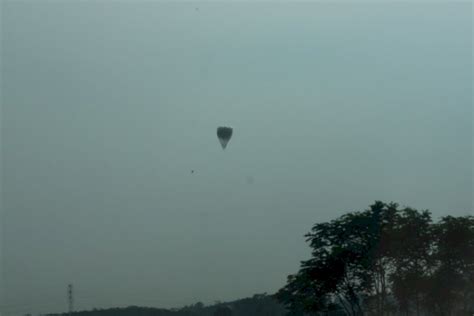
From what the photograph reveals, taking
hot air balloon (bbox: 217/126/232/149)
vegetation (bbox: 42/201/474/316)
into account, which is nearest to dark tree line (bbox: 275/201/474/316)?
vegetation (bbox: 42/201/474/316)

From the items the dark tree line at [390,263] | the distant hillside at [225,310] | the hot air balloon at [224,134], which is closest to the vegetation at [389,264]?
the dark tree line at [390,263]

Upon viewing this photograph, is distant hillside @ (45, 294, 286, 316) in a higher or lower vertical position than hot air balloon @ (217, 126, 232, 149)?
lower

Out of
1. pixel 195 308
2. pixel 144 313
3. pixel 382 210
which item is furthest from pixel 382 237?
pixel 195 308

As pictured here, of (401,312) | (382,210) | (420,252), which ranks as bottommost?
(401,312)

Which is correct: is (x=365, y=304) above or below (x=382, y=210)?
below

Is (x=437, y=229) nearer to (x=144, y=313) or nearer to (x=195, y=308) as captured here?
(x=144, y=313)

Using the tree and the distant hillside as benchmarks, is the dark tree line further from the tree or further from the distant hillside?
the distant hillside

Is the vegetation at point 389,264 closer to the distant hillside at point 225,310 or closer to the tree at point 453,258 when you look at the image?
the tree at point 453,258
